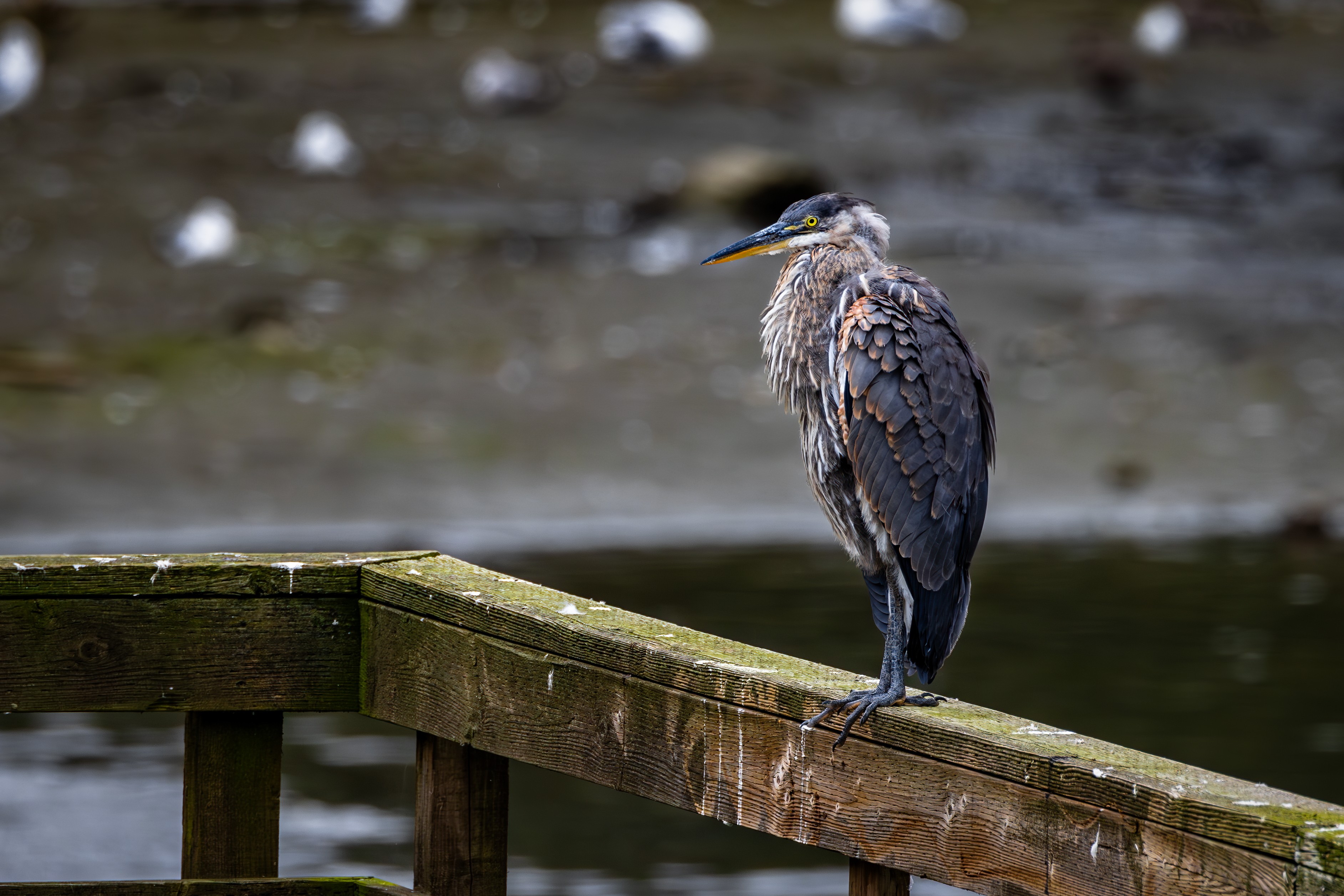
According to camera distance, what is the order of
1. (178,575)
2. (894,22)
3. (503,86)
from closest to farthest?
(178,575), (503,86), (894,22)

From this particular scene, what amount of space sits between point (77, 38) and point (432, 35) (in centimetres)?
324

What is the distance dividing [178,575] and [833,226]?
1.40 meters

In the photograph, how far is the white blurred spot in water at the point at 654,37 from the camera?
15320mm

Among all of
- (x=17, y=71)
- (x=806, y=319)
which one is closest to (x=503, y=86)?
(x=17, y=71)

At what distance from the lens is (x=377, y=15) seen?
1594 cm

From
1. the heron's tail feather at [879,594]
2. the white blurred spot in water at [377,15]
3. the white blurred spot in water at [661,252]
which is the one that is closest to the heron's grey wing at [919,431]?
the heron's tail feather at [879,594]

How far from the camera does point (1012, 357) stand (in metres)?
10.9

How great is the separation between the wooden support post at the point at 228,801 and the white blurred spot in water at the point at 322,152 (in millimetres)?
11729

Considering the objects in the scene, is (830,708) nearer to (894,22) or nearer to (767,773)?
(767,773)

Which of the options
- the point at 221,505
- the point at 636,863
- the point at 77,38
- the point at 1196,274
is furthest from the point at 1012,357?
the point at 77,38

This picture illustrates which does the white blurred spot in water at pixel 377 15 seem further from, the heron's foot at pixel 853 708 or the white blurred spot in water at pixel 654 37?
the heron's foot at pixel 853 708

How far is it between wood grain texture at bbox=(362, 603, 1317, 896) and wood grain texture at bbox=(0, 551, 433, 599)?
7 centimetres

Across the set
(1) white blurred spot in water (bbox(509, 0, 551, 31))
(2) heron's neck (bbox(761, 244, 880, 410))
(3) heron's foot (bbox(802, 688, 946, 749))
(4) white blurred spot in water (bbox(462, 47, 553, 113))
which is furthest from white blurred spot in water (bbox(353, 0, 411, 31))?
(3) heron's foot (bbox(802, 688, 946, 749))

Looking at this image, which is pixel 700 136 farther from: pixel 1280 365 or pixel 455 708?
pixel 455 708
